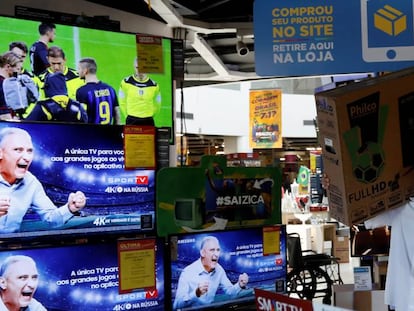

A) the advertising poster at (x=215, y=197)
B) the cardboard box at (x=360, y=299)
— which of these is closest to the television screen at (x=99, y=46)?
the advertising poster at (x=215, y=197)

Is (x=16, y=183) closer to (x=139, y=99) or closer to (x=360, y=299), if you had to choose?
(x=139, y=99)

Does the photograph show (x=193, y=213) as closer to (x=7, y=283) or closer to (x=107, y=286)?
(x=107, y=286)

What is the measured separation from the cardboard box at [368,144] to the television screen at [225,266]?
2.60 feet

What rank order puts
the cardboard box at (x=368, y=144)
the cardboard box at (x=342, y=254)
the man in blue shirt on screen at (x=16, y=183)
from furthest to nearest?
1. the cardboard box at (x=342, y=254)
2. the man in blue shirt on screen at (x=16, y=183)
3. the cardboard box at (x=368, y=144)

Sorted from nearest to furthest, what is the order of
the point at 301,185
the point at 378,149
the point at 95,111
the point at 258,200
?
the point at 378,149 → the point at 258,200 → the point at 95,111 → the point at 301,185

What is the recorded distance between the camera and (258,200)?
3.18 metres

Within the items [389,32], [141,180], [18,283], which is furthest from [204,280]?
[389,32]

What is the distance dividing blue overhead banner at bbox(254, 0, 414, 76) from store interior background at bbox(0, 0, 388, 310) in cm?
97

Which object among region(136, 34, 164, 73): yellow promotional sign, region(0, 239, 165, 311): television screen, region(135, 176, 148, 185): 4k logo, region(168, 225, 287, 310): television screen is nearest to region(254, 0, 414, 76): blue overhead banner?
region(136, 34, 164, 73): yellow promotional sign

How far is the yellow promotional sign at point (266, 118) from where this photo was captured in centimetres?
1493

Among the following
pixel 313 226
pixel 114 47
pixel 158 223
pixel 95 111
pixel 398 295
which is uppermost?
pixel 114 47

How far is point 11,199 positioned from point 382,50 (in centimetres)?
177

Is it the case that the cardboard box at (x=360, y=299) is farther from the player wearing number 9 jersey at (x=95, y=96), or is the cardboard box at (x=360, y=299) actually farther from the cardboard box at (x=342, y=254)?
the cardboard box at (x=342, y=254)

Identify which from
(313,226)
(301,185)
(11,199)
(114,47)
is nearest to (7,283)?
(11,199)
